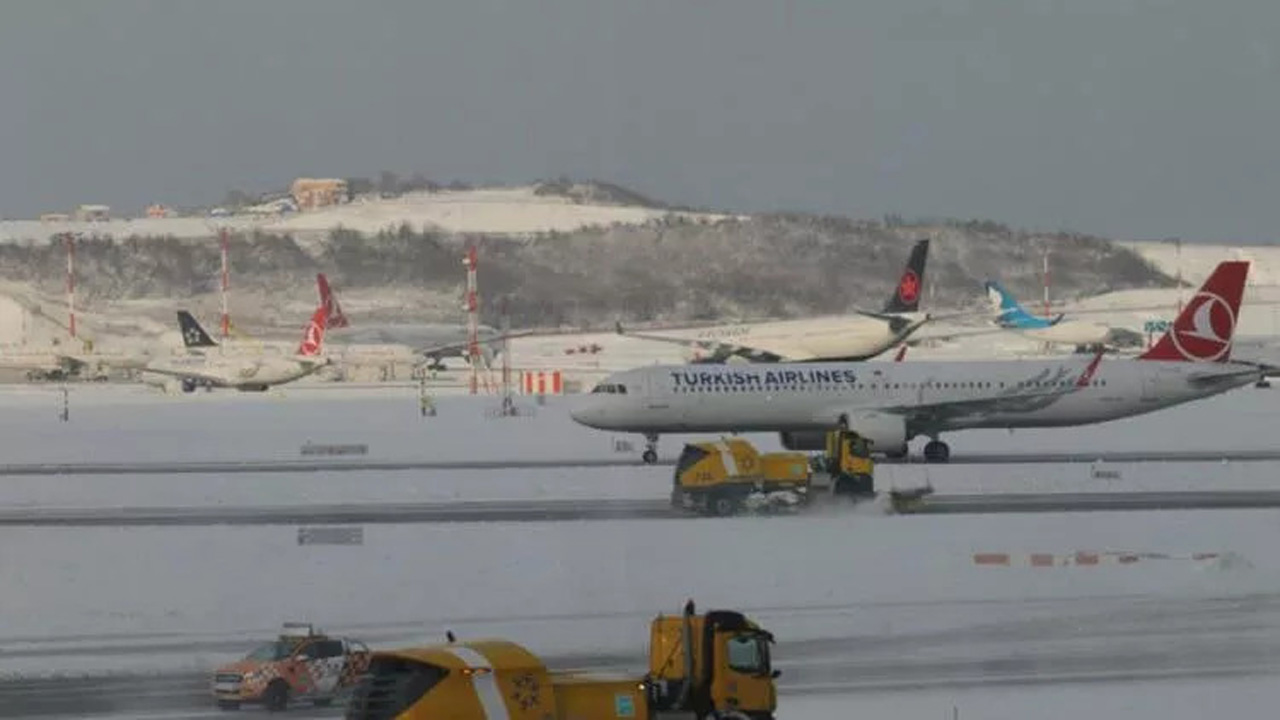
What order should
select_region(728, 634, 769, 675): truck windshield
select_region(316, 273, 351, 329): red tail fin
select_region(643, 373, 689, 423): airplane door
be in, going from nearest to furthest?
select_region(728, 634, 769, 675): truck windshield → select_region(643, 373, 689, 423): airplane door → select_region(316, 273, 351, 329): red tail fin

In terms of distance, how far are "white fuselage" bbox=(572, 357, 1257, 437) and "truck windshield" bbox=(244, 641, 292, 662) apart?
115 ft

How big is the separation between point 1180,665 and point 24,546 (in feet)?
73.9

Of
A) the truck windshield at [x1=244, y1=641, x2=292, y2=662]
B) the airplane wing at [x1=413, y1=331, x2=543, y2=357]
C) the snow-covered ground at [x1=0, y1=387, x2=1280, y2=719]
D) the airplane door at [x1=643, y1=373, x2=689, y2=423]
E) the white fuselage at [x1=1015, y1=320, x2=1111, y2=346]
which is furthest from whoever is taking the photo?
the white fuselage at [x1=1015, y1=320, x2=1111, y2=346]

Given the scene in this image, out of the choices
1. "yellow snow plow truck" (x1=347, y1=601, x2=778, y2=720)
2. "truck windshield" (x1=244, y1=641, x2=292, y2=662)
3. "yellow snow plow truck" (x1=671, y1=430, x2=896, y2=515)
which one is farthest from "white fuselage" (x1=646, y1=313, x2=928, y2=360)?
"yellow snow plow truck" (x1=347, y1=601, x2=778, y2=720)

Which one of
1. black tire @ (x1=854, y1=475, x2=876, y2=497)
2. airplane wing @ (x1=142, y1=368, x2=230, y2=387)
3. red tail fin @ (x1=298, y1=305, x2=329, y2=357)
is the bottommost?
black tire @ (x1=854, y1=475, x2=876, y2=497)

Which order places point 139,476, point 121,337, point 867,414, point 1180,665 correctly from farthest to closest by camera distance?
point 121,337 < point 867,414 < point 139,476 < point 1180,665

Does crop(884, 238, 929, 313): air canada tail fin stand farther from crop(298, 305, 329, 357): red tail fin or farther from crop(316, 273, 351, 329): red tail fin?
crop(316, 273, 351, 329): red tail fin

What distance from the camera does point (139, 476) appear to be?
5366cm

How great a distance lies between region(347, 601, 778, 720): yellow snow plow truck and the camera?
15.0 m

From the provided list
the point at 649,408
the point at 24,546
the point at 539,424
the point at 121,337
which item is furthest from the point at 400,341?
the point at 24,546

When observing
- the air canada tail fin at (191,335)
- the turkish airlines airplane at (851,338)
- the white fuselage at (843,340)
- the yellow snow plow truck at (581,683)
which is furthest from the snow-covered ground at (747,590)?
the air canada tail fin at (191,335)

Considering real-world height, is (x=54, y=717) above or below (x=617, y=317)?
below

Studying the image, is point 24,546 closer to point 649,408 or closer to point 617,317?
point 649,408

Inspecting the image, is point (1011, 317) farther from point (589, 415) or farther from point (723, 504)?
point (723, 504)
